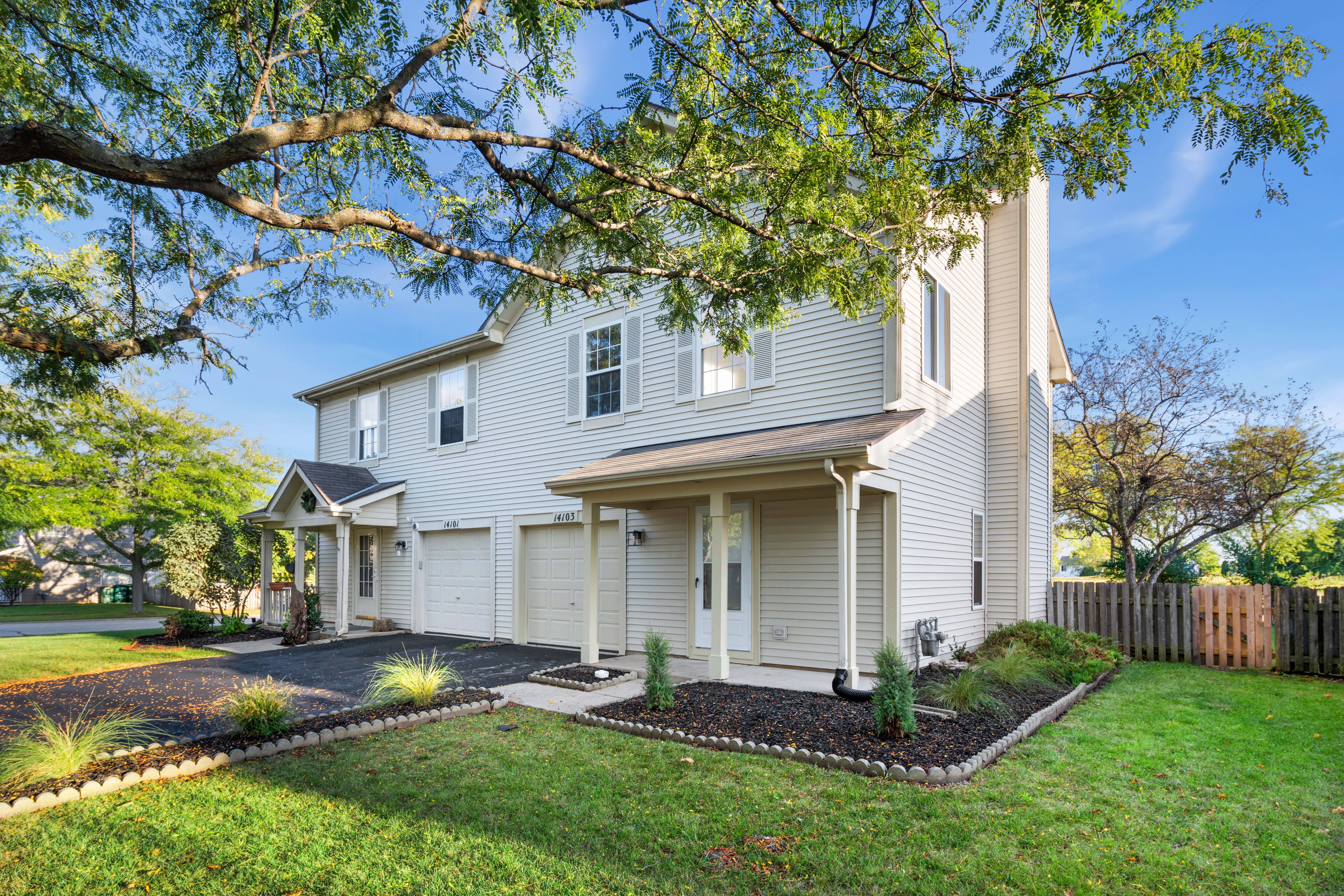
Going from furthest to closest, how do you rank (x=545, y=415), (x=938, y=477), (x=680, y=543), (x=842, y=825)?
(x=545, y=415) < (x=680, y=543) < (x=938, y=477) < (x=842, y=825)

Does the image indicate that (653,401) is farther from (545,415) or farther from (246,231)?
(246,231)

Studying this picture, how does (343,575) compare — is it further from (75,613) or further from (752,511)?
(75,613)

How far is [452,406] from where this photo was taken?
49.0 feet

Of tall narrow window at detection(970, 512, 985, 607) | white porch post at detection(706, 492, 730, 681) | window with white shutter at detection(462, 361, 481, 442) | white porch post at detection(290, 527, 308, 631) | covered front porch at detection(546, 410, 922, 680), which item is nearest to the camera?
covered front porch at detection(546, 410, 922, 680)

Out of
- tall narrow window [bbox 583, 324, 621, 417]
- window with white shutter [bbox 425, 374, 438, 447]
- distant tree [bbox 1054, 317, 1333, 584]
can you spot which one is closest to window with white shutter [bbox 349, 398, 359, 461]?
window with white shutter [bbox 425, 374, 438, 447]

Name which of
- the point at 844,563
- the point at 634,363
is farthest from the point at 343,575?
the point at 844,563

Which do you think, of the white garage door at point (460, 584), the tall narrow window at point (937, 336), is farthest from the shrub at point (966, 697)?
the white garage door at point (460, 584)

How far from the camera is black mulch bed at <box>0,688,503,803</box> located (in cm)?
480

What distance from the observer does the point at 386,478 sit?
1622cm

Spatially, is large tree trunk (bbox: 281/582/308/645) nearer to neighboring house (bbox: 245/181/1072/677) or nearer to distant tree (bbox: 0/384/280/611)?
neighboring house (bbox: 245/181/1072/677)

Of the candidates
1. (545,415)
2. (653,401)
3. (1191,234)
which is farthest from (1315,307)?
(545,415)

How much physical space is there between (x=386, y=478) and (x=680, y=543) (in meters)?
8.78

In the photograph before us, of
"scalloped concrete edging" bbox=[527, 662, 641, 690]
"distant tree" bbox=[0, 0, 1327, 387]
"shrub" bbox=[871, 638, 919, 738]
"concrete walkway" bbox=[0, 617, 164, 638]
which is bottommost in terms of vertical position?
"concrete walkway" bbox=[0, 617, 164, 638]

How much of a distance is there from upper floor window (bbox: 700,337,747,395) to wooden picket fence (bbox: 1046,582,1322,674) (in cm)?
682
